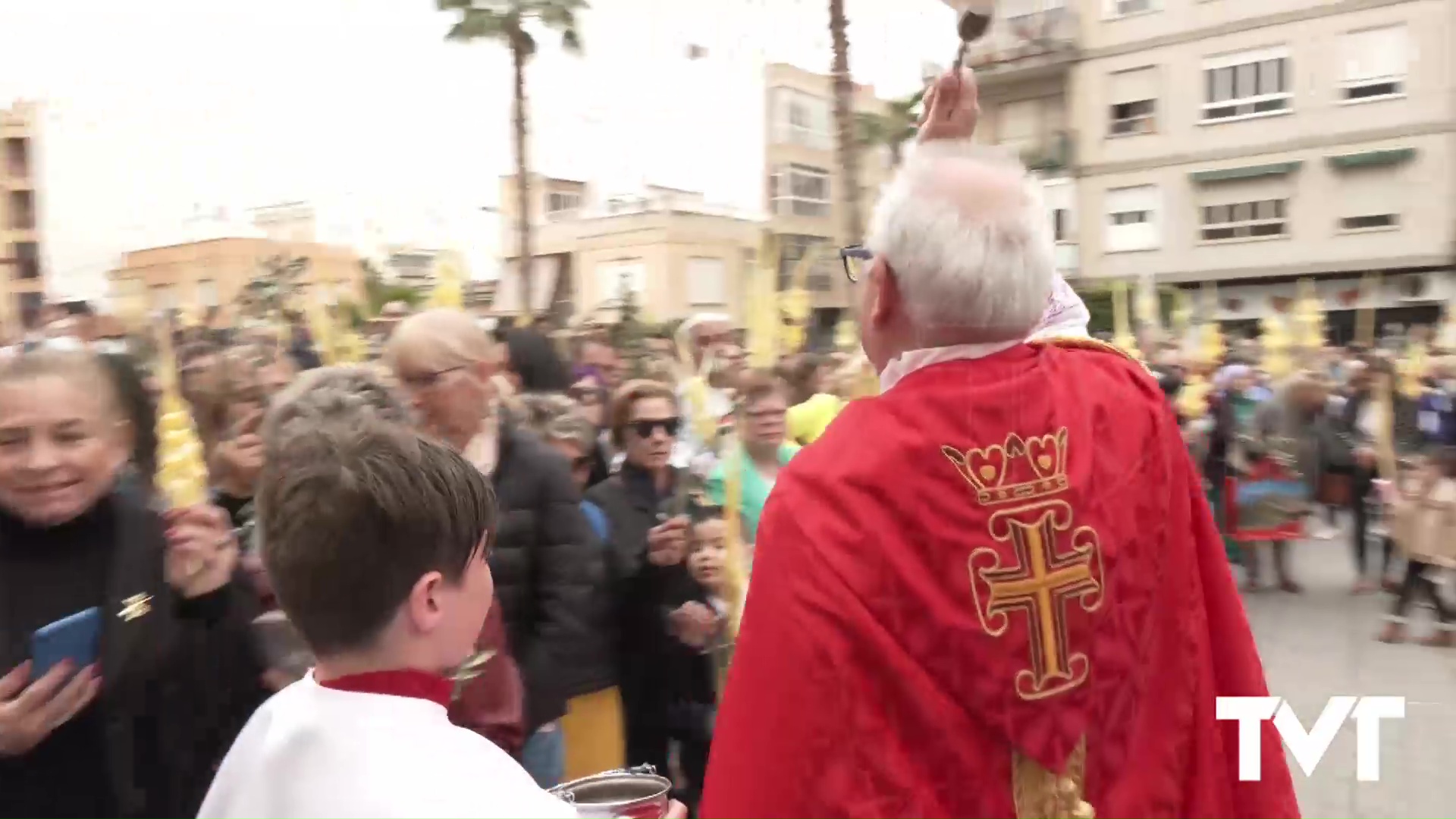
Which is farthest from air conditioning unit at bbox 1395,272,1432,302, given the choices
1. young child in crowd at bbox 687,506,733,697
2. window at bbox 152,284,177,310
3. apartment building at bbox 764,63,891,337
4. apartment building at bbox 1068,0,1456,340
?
young child in crowd at bbox 687,506,733,697

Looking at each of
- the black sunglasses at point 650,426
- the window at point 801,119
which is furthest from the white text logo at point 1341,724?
the window at point 801,119

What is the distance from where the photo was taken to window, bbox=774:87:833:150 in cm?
3347

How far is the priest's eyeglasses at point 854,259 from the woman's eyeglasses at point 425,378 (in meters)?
1.07

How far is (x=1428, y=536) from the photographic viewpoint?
20.7 ft

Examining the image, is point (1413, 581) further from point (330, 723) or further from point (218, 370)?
point (330, 723)

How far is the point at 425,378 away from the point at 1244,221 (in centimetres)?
2281

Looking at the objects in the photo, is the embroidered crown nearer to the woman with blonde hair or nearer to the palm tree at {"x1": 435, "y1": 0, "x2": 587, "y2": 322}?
the woman with blonde hair

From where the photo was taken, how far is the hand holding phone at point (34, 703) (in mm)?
1715

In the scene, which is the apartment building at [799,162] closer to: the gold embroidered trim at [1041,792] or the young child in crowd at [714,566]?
the young child in crowd at [714,566]

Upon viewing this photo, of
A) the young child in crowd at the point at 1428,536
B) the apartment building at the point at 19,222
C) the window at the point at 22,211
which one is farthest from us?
the window at the point at 22,211

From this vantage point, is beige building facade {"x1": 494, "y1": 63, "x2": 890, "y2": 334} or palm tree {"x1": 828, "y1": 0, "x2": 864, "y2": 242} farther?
beige building facade {"x1": 494, "y1": 63, "x2": 890, "y2": 334}

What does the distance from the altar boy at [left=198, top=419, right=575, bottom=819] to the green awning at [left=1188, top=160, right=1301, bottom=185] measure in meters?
23.5

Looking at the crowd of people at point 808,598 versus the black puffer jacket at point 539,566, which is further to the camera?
the black puffer jacket at point 539,566

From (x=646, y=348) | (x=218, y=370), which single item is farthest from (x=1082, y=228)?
(x=218, y=370)
